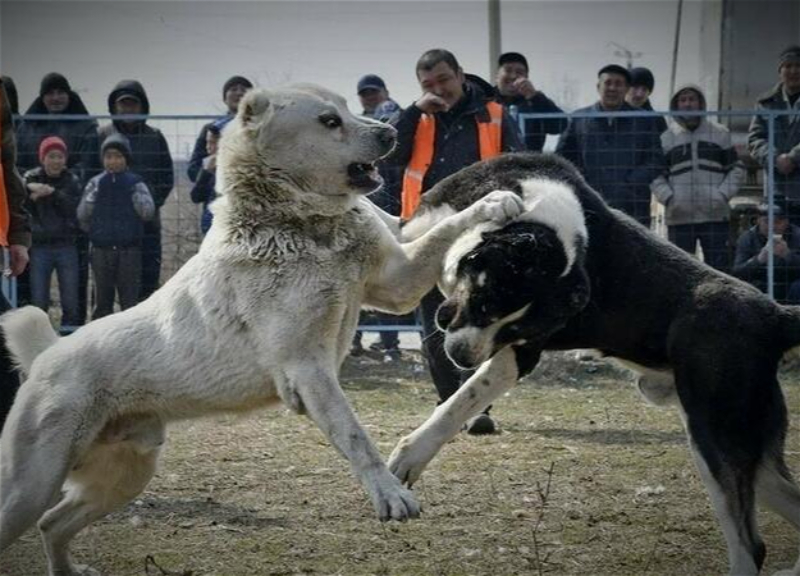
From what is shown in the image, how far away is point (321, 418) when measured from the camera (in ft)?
16.9

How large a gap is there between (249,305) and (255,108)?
0.81 m

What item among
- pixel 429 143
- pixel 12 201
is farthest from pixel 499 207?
pixel 429 143

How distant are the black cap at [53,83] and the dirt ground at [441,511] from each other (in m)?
4.35

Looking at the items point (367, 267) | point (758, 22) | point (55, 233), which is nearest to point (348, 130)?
point (367, 267)

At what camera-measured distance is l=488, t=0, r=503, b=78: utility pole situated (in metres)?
14.9

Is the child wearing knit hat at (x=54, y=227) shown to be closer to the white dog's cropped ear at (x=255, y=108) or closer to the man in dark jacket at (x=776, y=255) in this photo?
the man in dark jacket at (x=776, y=255)

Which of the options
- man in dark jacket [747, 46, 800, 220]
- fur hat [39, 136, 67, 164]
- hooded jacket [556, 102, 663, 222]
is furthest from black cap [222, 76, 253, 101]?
man in dark jacket [747, 46, 800, 220]

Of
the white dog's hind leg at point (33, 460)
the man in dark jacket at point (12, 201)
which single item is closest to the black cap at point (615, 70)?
the man in dark jacket at point (12, 201)

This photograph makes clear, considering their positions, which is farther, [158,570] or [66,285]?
[66,285]

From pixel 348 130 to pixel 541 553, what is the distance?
1985 mm

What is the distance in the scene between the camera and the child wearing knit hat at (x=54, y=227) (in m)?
11.7

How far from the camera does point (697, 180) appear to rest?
38.2 feet

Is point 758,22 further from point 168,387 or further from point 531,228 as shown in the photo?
point 168,387

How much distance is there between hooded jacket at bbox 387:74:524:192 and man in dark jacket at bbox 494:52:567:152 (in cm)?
293
